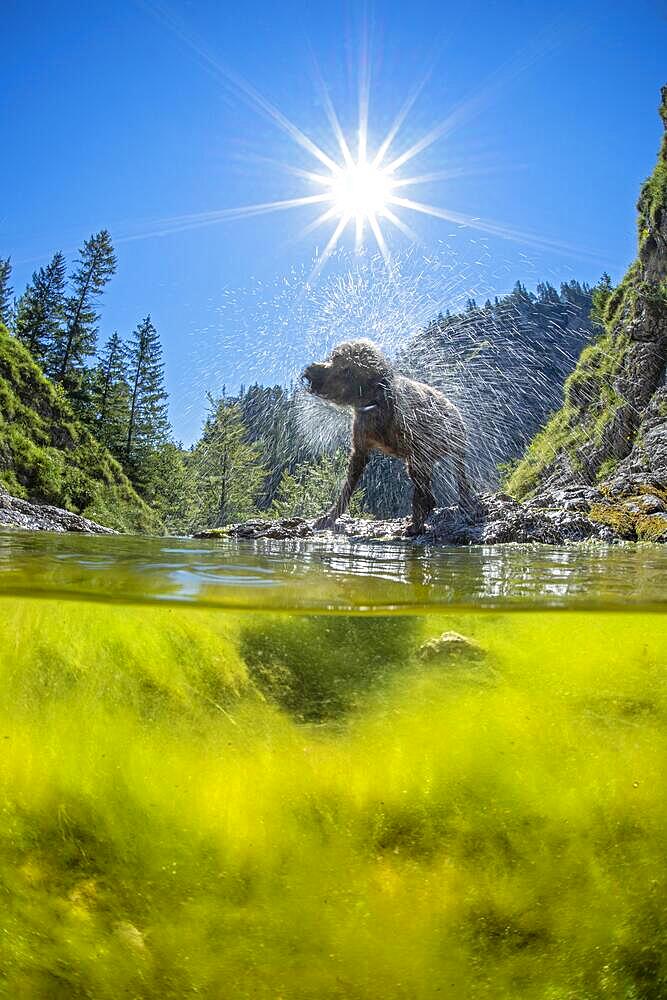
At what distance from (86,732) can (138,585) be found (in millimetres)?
1138

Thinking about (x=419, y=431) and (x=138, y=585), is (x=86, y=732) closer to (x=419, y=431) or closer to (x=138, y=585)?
(x=138, y=585)

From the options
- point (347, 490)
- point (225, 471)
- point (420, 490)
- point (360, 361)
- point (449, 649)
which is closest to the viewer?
point (449, 649)

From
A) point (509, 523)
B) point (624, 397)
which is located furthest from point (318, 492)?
point (509, 523)

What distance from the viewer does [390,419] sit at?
9.16 metres

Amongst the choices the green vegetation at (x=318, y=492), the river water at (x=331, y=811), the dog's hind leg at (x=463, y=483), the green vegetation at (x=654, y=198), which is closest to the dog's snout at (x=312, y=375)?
the dog's hind leg at (x=463, y=483)

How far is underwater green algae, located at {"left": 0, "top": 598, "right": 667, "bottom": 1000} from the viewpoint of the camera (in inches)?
69.7

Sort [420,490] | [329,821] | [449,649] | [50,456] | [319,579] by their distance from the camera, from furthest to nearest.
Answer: [50,456]
[420,490]
[319,579]
[449,649]
[329,821]

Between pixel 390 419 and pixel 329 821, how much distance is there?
25.3ft

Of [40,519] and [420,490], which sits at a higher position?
[420,490]

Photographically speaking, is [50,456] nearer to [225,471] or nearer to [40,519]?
[225,471]

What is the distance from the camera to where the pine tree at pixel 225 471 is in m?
21.8

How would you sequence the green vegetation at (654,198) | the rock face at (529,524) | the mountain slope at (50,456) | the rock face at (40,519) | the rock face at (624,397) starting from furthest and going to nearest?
the mountain slope at (50,456) < the green vegetation at (654,198) < the rock face at (624,397) < the rock face at (40,519) < the rock face at (529,524)

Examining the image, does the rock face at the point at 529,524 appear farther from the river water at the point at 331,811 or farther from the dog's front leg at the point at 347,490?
the river water at the point at 331,811

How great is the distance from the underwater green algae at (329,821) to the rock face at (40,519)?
24.4 ft
